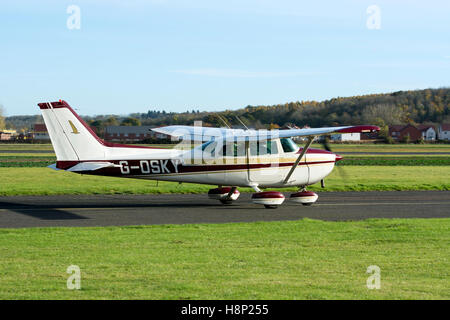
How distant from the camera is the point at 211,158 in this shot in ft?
62.6

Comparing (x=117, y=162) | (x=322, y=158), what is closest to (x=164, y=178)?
(x=117, y=162)

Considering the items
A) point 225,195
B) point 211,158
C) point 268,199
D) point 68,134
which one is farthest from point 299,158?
point 68,134

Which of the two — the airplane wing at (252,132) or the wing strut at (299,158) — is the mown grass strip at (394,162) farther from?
the wing strut at (299,158)

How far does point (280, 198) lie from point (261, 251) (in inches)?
304

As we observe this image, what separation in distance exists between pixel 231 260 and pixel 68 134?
939 cm

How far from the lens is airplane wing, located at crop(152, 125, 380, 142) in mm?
17520

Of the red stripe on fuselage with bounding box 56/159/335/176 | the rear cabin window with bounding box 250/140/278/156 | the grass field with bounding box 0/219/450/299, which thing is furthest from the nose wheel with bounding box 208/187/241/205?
the grass field with bounding box 0/219/450/299

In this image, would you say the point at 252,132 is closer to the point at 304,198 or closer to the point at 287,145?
the point at 287,145

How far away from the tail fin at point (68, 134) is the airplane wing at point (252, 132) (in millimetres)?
4482

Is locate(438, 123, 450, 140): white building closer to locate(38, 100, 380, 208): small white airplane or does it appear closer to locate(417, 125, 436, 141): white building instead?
locate(417, 125, 436, 141): white building

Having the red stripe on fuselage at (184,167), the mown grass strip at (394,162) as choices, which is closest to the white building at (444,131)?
the mown grass strip at (394,162)

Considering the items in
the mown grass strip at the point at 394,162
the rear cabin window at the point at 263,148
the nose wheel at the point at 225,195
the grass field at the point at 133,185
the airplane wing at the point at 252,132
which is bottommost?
the mown grass strip at the point at 394,162

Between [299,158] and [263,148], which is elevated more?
[263,148]

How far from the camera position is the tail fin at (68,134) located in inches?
688
